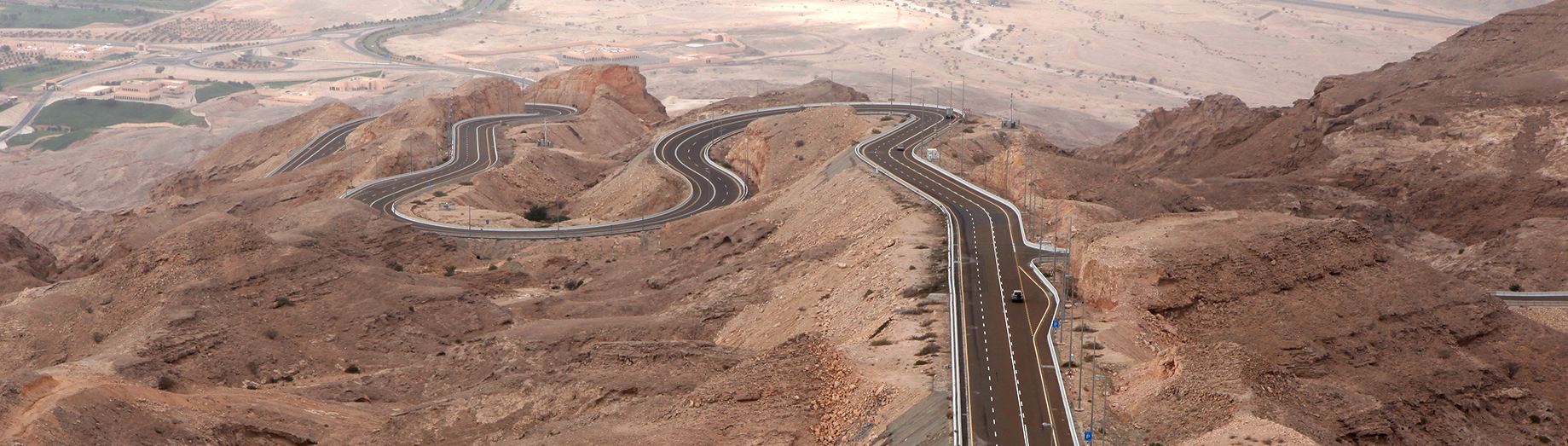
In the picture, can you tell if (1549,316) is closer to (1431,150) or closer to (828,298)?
(828,298)

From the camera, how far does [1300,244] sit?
57969 mm

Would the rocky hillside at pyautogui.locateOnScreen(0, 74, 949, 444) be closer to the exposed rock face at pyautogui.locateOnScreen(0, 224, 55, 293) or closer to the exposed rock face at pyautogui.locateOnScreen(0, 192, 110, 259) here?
the exposed rock face at pyautogui.locateOnScreen(0, 224, 55, 293)

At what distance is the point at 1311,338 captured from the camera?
5231cm

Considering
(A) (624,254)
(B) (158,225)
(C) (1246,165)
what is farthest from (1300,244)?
(B) (158,225)

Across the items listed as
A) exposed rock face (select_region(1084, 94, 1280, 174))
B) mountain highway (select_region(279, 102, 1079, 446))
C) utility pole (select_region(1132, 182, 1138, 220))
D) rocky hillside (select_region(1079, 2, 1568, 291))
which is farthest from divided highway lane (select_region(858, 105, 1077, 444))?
exposed rock face (select_region(1084, 94, 1280, 174))

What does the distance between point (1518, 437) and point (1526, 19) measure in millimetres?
84372

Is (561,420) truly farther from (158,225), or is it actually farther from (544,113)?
(544,113)

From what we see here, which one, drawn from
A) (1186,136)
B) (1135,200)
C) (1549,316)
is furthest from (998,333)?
(1186,136)

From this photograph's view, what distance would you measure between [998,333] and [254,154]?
111m

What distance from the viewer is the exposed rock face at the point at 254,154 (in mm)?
126812

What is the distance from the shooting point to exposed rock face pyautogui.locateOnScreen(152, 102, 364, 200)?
127 m

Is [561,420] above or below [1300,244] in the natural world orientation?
below

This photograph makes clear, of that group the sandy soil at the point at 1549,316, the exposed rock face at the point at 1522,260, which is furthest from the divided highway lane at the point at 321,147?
the sandy soil at the point at 1549,316

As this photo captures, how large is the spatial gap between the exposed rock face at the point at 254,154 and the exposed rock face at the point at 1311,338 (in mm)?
98475
